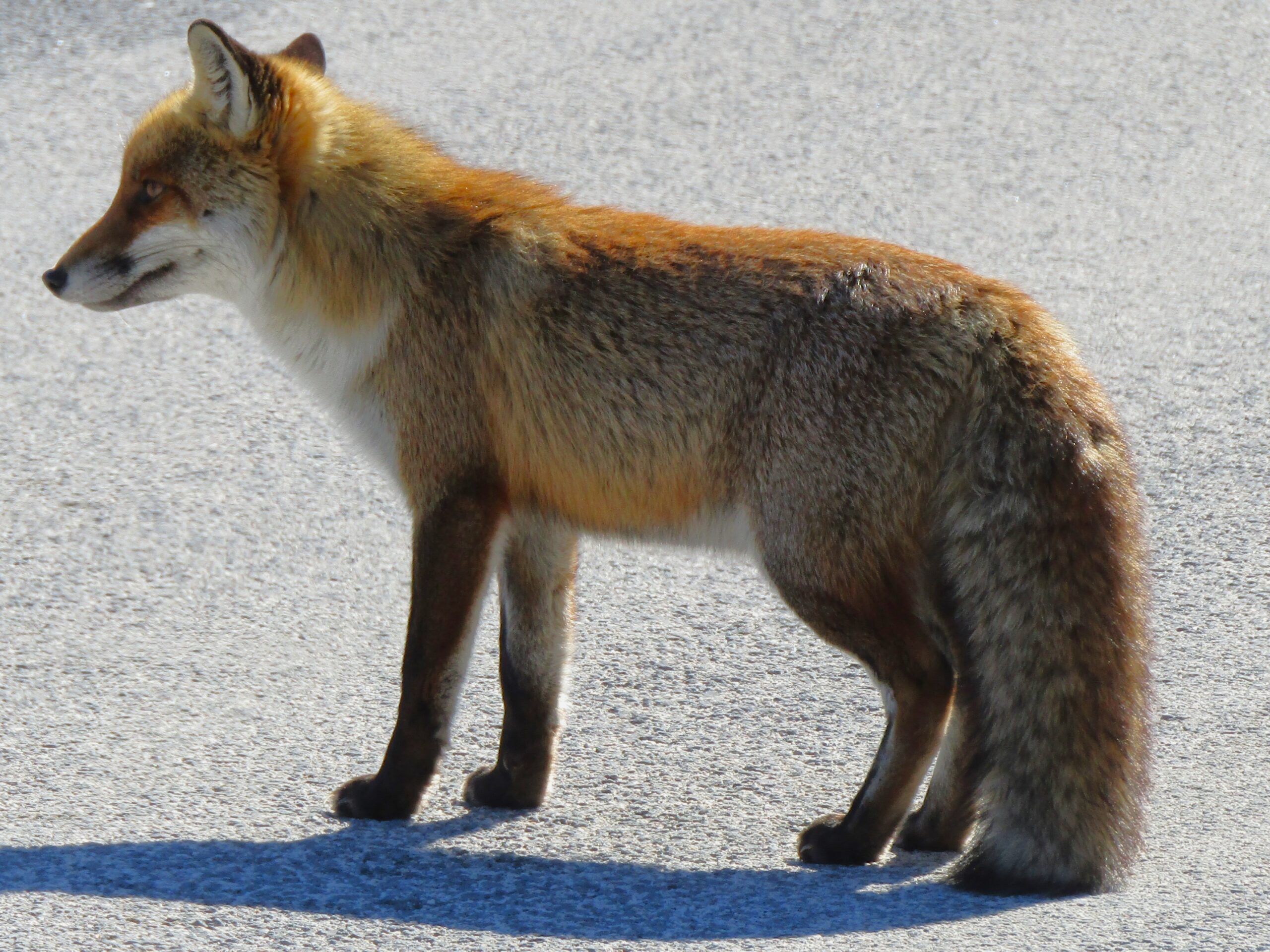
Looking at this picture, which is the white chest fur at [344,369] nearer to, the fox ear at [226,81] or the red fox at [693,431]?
the red fox at [693,431]

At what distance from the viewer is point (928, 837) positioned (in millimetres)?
4203

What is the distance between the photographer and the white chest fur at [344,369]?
446 centimetres

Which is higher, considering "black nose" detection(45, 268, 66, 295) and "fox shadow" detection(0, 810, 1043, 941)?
"black nose" detection(45, 268, 66, 295)

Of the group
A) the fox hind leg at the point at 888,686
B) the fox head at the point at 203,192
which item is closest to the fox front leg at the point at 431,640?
the fox hind leg at the point at 888,686

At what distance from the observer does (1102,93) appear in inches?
379

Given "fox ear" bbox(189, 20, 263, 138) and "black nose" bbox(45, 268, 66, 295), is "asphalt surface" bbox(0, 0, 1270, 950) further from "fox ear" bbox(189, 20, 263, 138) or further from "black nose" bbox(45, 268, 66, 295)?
"fox ear" bbox(189, 20, 263, 138)

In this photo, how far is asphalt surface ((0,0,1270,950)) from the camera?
3822mm

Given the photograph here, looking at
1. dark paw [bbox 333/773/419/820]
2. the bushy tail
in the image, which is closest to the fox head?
dark paw [bbox 333/773/419/820]

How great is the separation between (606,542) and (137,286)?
1569 mm

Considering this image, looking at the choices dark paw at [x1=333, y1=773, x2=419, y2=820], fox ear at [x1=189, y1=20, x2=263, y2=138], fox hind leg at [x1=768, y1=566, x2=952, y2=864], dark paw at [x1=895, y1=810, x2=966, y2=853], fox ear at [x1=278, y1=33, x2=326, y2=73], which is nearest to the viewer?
fox hind leg at [x1=768, y1=566, x2=952, y2=864]

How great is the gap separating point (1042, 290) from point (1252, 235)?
1.34 m

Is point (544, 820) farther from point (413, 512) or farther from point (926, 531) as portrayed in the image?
point (926, 531)

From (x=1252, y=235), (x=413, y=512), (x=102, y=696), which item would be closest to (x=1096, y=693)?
(x=413, y=512)

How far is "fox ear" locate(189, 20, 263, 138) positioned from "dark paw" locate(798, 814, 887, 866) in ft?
7.97
